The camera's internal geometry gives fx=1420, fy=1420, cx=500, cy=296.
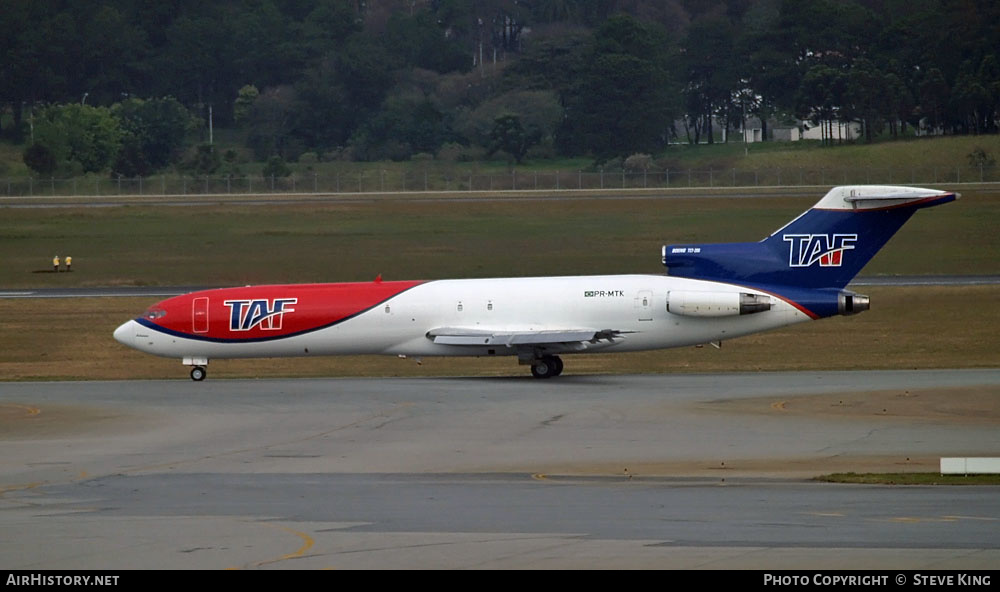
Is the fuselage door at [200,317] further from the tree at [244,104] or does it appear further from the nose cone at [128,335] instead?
the tree at [244,104]

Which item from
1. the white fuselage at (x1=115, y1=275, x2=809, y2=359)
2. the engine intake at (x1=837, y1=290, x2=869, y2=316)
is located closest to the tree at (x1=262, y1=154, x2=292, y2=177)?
the white fuselage at (x1=115, y1=275, x2=809, y2=359)

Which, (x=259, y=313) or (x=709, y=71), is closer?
(x=259, y=313)

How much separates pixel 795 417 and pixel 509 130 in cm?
9500

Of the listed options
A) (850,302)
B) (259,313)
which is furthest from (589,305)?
(259,313)

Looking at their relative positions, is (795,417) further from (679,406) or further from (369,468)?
(369,468)

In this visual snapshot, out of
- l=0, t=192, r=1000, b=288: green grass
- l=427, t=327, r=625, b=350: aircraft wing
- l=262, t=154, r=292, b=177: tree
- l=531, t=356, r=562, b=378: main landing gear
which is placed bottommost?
l=531, t=356, r=562, b=378: main landing gear

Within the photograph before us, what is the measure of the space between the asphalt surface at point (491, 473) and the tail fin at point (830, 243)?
3.09 meters

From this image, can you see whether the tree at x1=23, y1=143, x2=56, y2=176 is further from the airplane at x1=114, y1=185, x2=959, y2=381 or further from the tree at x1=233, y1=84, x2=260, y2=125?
the airplane at x1=114, y1=185, x2=959, y2=381

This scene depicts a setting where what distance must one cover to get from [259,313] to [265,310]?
20cm

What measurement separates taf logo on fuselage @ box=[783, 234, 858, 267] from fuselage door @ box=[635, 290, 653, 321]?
4.21 m

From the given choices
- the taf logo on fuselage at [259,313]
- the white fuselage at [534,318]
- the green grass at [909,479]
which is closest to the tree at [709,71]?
Answer: the white fuselage at [534,318]

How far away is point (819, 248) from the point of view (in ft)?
135

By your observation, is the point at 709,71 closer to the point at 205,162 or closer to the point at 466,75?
the point at 466,75

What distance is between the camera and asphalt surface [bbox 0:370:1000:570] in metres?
18.0
